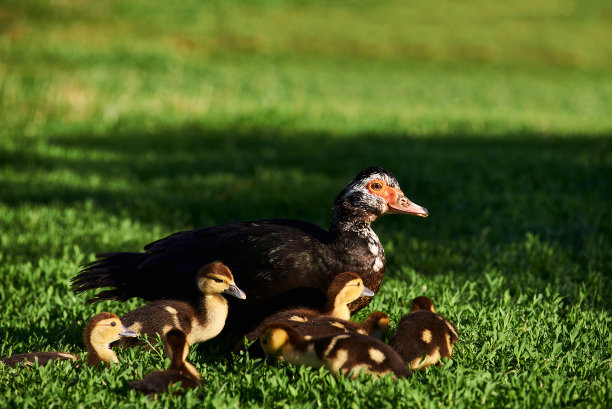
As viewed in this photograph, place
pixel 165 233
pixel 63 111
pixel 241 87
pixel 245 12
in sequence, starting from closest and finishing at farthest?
pixel 165 233, pixel 63 111, pixel 241 87, pixel 245 12

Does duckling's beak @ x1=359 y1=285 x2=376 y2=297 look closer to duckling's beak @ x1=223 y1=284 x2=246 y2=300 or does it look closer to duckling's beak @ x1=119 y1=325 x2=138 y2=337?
duckling's beak @ x1=223 y1=284 x2=246 y2=300

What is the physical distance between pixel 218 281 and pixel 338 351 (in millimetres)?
1230

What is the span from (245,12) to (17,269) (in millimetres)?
39652

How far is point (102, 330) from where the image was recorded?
4.62 m

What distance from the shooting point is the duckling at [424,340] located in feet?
14.9

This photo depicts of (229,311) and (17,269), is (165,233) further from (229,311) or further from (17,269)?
(229,311)

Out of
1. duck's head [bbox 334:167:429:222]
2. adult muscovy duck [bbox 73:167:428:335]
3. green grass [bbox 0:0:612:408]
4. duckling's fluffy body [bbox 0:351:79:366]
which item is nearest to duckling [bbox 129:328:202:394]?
green grass [bbox 0:0:612:408]

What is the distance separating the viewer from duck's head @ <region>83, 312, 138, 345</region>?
4.61 m

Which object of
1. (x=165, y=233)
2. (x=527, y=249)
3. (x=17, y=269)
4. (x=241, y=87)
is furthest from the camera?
(x=241, y=87)

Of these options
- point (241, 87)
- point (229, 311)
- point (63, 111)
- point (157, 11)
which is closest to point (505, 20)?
point (157, 11)

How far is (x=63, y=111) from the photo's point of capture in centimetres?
1647

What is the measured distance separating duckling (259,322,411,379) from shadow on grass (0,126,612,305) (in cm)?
312

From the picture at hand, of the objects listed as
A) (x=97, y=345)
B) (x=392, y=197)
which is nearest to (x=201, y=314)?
(x=97, y=345)

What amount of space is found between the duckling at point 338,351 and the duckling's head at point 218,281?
771 mm
